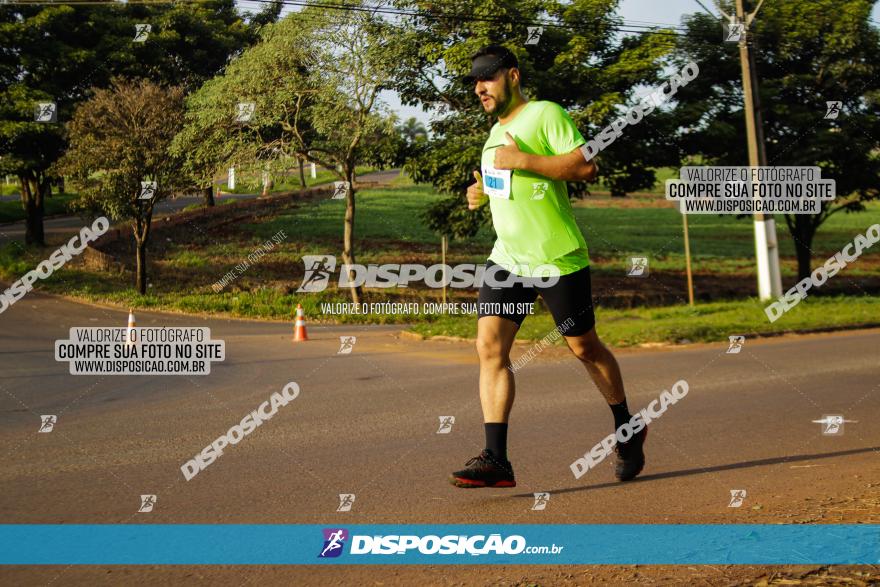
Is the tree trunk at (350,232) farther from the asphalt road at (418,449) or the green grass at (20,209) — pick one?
the green grass at (20,209)

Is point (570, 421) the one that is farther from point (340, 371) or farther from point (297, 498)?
point (340, 371)

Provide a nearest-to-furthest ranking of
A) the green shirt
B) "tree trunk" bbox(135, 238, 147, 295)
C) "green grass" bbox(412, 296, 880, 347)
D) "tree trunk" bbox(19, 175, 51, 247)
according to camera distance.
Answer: the green shirt → "green grass" bbox(412, 296, 880, 347) → "tree trunk" bbox(135, 238, 147, 295) → "tree trunk" bbox(19, 175, 51, 247)

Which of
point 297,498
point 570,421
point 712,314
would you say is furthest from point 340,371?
point 712,314

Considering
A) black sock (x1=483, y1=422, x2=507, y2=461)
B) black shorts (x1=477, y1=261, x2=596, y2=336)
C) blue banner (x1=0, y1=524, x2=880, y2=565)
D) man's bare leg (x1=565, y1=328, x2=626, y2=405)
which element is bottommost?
blue banner (x1=0, y1=524, x2=880, y2=565)

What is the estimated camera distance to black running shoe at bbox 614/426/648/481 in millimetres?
5449

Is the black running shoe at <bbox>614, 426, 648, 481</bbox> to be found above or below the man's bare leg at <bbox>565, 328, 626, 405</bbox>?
below

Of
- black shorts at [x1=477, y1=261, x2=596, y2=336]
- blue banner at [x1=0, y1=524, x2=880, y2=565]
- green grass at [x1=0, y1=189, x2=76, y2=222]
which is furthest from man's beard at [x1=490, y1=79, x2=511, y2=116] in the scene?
green grass at [x1=0, y1=189, x2=76, y2=222]

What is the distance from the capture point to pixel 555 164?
4.84 m

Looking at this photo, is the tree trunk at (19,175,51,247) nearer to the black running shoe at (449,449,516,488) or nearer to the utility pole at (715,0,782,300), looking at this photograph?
the utility pole at (715,0,782,300)

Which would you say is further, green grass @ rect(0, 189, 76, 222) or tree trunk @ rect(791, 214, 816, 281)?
green grass @ rect(0, 189, 76, 222)

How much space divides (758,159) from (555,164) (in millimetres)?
17449

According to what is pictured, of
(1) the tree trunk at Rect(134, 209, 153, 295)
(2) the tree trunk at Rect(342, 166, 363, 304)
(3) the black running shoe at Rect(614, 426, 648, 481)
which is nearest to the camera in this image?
(3) the black running shoe at Rect(614, 426, 648, 481)

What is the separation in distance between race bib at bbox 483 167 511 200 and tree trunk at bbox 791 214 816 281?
27900 millimetres

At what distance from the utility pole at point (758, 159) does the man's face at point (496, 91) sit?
53.2ft
